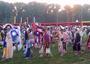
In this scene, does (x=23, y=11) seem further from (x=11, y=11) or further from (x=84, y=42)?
(x=84, y=42)

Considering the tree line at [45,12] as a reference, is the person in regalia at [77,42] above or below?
below

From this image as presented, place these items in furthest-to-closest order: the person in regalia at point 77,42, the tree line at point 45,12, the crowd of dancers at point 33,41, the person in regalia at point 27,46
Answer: the tree line at point 45,12 → the person in regalia at point 77,42 → the crowd of dancers at point 33,41 → the person in regalia at point 27,46

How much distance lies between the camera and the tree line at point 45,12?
75812 millimetres

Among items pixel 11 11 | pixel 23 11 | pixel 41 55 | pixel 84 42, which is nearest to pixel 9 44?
pixel 41 55

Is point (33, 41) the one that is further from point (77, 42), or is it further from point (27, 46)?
point (77, 42)

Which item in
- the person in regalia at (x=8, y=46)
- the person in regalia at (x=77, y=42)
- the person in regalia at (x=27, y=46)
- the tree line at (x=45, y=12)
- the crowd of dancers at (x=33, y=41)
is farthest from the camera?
the tree line at (x=45, y=12)

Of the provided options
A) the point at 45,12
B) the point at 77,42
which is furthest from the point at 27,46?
the point at 45,12

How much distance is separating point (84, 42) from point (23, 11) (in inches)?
2347

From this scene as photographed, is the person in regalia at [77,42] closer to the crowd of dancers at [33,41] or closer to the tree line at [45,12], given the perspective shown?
the crowd of dancers at [33,41]

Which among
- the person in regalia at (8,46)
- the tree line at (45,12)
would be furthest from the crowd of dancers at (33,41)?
the tree line at (45,12)

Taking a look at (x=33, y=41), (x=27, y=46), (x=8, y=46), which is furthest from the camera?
(x=33, y=41)

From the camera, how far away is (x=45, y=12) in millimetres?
83188

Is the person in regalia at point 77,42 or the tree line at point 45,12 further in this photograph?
the tree line at point 45,12

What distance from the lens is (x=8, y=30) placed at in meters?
18.3
